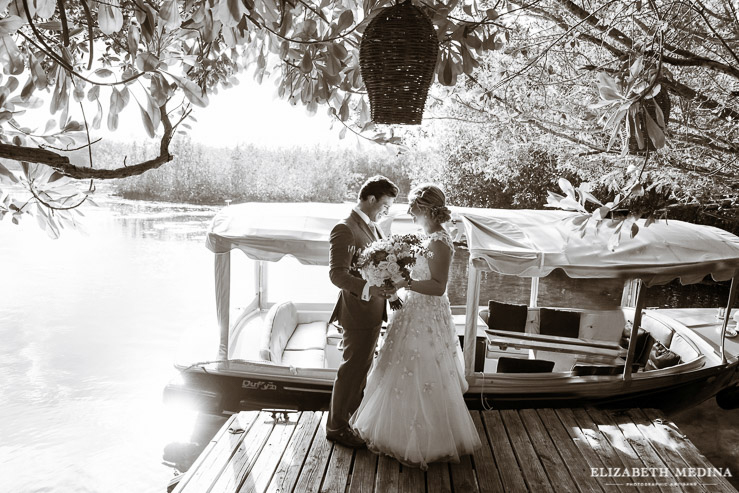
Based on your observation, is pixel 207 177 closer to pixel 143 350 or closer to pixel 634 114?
pixel 143 350

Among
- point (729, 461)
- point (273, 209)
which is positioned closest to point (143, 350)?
point (273, 209)

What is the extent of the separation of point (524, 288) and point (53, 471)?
14.6 meters

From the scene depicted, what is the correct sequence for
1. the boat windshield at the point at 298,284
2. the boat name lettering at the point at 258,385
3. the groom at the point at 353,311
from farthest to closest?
the boat windshield at the point at 298,284 → the boat name lettering at the point at 258,385 → the groom at the point at 353,311

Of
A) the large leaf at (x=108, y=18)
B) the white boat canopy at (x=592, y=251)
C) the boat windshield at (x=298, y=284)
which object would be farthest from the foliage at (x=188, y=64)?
the boat windshield at (x=298, y=284)

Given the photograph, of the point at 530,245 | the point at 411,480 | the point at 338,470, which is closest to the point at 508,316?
the point at 530,245

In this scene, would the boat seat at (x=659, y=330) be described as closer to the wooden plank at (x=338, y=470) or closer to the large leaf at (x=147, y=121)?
the wooden plank at (x=338, y=470)

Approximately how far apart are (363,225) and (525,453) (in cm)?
206

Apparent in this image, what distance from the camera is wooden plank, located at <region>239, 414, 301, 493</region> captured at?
11.0 feet

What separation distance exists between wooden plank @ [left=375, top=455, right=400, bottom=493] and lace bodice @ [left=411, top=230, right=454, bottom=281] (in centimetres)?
128

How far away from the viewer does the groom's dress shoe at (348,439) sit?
150 inches

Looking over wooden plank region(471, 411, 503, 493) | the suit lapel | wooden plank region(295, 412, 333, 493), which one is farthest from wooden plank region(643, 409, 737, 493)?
the suit lapel

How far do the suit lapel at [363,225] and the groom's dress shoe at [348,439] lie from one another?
1.42m

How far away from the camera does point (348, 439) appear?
3.82 metres

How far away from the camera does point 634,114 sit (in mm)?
1786
